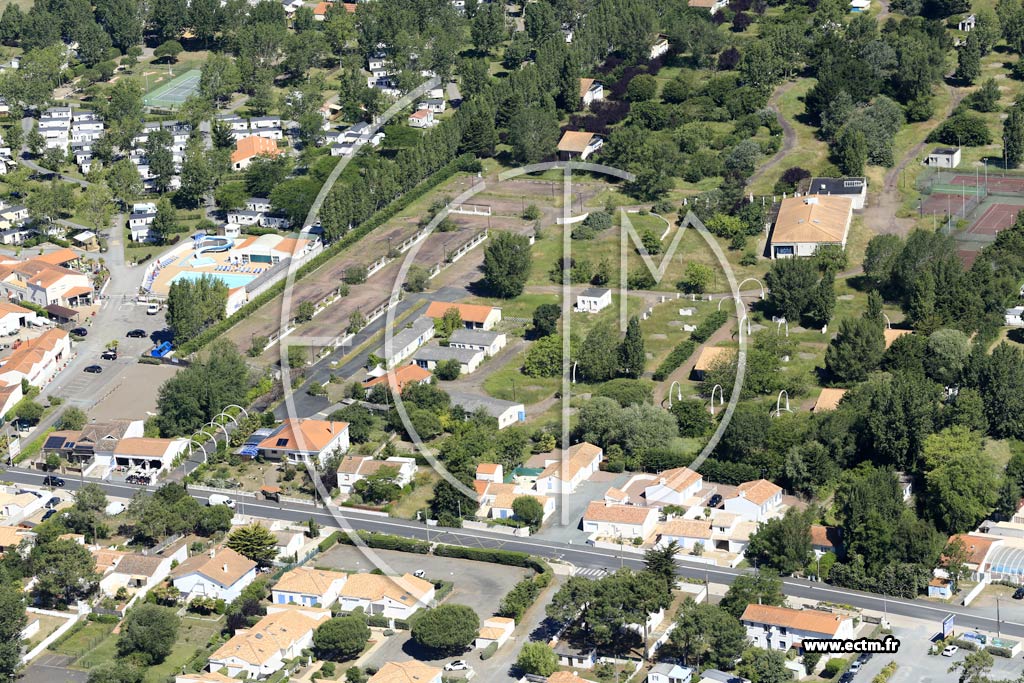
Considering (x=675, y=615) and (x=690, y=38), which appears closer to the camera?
(x=675, y=615)

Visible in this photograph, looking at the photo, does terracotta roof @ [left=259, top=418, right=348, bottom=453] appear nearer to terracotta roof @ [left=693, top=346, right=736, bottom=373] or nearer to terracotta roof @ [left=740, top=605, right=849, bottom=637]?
terracotta roof @ [left=693, top=346, right=736, bottom=373]

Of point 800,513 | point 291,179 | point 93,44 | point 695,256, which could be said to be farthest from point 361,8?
point 800,513

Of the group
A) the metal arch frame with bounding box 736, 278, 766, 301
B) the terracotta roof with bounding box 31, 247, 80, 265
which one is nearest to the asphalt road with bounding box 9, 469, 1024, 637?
the terracotta roof with bounding box 31, 247, 80, 265

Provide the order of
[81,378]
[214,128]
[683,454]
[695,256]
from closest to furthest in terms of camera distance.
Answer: [683,454] → [81,378] → [695,256] → [214,128]

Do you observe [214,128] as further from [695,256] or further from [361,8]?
[695,256]

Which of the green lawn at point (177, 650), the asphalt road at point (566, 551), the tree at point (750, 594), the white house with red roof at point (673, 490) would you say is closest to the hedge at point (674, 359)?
the white house with red roof at point (673, 490)

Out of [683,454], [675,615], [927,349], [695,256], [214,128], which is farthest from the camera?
[214,128]

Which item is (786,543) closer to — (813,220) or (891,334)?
(891,334)

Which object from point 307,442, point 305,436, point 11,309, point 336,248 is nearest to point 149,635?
point 307,442

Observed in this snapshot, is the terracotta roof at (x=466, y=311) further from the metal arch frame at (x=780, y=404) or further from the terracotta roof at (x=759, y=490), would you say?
the terracotta roof at (x=759, y=490)
